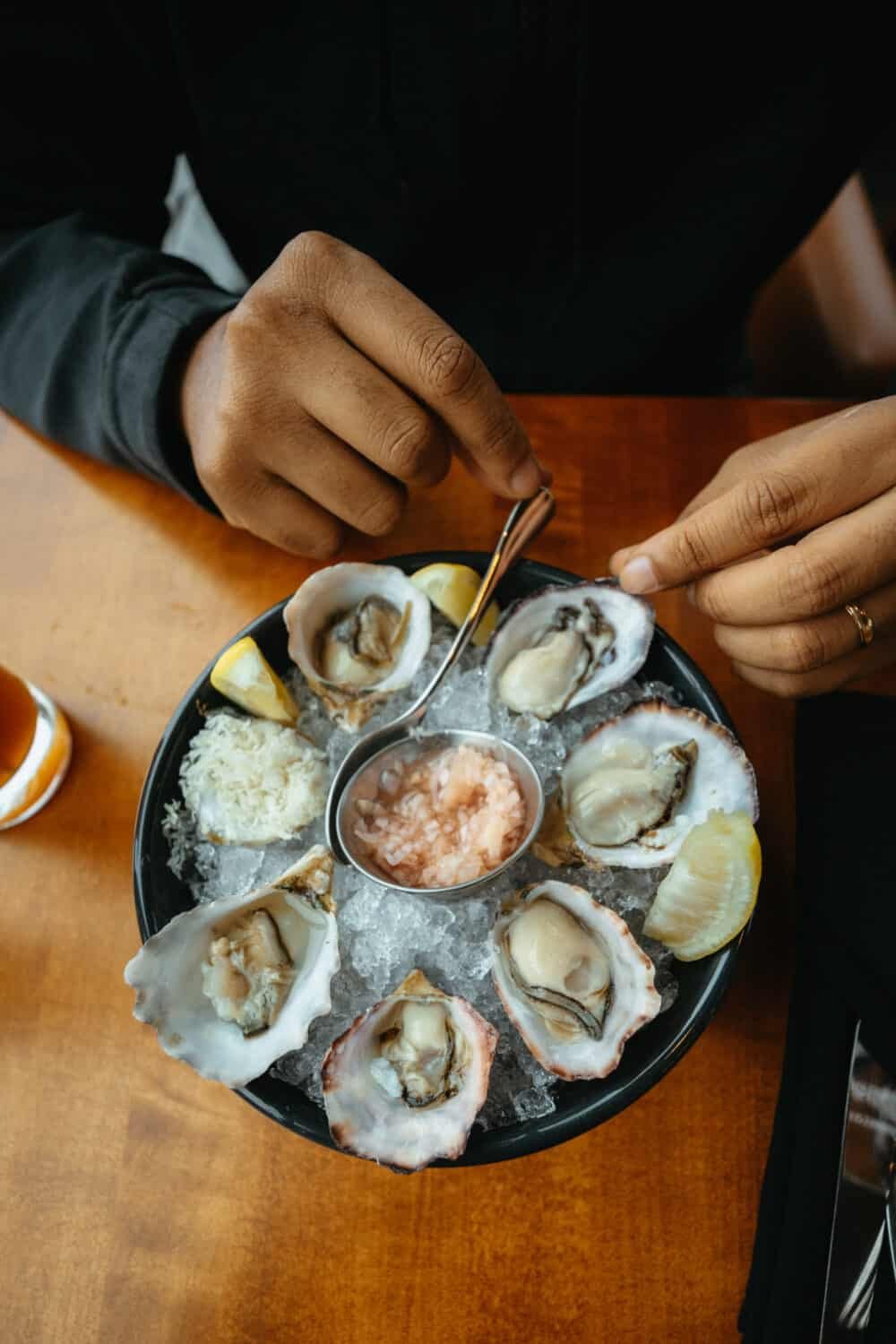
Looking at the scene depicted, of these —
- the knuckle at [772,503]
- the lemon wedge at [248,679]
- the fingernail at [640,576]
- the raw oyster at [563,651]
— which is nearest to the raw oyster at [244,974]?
the lemon wedge at [248,679]

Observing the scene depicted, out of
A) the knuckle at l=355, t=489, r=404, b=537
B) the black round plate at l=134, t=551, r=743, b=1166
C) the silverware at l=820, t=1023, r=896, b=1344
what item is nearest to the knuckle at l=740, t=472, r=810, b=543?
the black round plate at l=134, t=551, r=743, b=1166

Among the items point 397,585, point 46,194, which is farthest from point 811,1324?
point 46,194

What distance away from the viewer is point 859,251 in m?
1.41

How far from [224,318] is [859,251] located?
1083 millimetres

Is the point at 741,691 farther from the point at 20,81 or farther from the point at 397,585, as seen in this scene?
the point at 20,81

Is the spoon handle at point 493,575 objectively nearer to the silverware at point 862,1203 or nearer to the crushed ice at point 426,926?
the crushed ice at point 426,926

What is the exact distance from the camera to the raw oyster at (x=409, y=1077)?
0.64m

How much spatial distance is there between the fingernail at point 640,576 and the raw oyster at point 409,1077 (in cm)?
40

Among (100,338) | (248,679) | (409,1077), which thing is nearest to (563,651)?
(248,679)

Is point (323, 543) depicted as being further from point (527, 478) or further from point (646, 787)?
point (646, 787)

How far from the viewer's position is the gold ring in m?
0.77

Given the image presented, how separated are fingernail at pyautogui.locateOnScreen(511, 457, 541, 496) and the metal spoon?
18 mm

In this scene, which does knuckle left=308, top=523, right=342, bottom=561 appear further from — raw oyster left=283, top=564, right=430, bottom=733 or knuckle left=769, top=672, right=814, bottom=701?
knuckle left=769, top=672, right=814, bottom=701

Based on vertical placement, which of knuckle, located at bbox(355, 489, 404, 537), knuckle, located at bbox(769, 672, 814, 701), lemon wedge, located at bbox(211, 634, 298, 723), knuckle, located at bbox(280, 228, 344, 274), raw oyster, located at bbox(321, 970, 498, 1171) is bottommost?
raw oyster, located at bbox(321, 970, 498, 1171)
